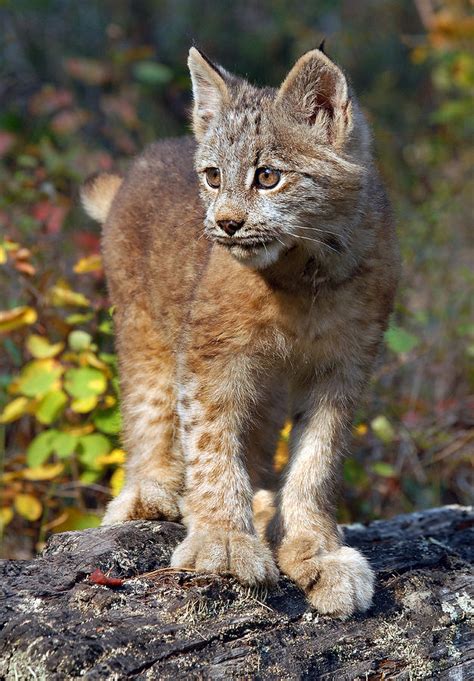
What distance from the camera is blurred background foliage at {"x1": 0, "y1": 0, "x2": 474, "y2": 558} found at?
237 inches

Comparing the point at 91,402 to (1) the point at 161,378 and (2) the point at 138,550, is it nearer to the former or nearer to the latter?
(1) the point at 161,378

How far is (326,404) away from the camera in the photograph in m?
4.43

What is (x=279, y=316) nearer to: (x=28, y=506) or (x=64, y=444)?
(x=64, y=444)

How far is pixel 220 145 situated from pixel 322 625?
6.72ft

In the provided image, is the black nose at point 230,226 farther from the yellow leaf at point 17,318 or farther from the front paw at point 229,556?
the yellow leaf at point 17,318

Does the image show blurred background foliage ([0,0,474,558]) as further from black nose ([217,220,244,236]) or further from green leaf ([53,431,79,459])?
black nose ([217,220,244,236])

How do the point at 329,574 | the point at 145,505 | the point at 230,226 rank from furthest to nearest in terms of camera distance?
the point at 145,505, the point at 329,574, the point at 230,226

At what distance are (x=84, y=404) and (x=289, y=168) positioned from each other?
2389 mm

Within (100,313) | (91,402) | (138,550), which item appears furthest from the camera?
(100,313)

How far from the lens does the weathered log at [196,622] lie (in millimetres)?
3291

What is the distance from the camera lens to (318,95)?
4.18 meters

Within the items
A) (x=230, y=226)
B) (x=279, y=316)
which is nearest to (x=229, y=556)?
(x=279, y=316)

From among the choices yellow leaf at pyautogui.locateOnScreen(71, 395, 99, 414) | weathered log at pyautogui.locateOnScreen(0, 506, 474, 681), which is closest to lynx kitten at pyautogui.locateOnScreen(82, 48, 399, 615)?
weathered log at pyautogui.locateOnScreen(0, 506, 474, 681)

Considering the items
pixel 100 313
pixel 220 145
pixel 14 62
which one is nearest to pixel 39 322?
pixel 100 313
